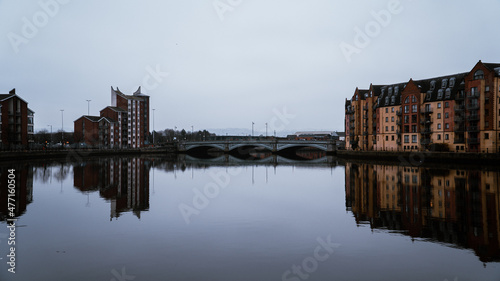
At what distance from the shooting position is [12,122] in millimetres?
89125

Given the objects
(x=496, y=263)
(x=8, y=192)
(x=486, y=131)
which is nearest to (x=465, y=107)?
(x=486, y=131)

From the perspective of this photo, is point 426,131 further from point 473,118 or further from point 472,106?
point 473,118

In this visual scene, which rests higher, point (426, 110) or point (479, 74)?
point (479, 74)

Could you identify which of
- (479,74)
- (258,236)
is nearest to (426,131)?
(479,74)

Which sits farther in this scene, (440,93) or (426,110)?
(426,110)

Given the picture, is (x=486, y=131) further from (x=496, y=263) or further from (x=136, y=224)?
(x=136, y=224)

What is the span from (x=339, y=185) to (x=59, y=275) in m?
29.9

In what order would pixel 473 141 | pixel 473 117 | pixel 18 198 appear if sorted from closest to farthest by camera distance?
pixel 18 198, pixel 473 141, pixel 473 117

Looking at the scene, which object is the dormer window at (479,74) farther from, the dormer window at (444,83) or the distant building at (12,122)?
the distant building at (12,122)

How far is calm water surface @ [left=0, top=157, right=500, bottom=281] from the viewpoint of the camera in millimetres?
12758

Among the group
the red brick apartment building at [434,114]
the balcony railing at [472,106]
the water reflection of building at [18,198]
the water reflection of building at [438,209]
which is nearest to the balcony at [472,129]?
the red brick apartment building at [434,114]

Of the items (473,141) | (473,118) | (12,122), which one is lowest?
(473,141)

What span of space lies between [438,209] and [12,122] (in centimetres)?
9460

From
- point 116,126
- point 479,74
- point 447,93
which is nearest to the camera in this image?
point 479,74
